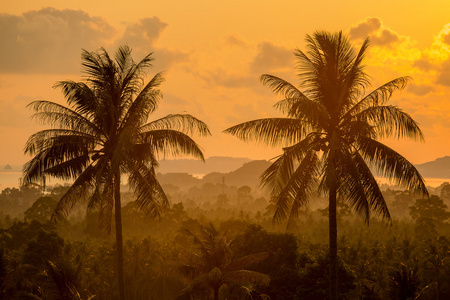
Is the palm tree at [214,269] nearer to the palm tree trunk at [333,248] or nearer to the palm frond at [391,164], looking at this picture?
the palm tree trunk at [333,248]

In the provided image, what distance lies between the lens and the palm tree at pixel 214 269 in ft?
86.8

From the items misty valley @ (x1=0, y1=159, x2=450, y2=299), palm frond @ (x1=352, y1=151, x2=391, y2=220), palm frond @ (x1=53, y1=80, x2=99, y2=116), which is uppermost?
palm frond @ (x1=53, y1=80, x2=99, y2=116)

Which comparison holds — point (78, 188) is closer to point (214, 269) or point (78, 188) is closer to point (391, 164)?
A: point (214, 269)

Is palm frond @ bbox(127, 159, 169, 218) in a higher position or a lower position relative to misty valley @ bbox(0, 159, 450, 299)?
higher

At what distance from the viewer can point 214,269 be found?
26.2 m

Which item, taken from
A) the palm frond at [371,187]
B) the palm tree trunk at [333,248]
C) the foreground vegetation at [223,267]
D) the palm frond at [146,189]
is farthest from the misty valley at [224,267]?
the palm frond at [146,189]

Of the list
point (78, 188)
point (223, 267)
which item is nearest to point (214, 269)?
point (223, 267)

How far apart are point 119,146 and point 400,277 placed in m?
15.2

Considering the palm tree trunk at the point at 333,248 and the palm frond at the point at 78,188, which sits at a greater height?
the palm frond at the point at 78,188

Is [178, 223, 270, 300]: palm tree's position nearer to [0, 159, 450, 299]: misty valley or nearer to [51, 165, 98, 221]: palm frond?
[0, 159, 450, 299]: misty valley

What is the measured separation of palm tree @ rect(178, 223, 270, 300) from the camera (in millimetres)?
26469

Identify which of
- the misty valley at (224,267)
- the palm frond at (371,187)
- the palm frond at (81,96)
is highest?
the palm frond at (81,96)

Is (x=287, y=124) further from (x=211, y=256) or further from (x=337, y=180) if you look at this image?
(x=211, y=256)

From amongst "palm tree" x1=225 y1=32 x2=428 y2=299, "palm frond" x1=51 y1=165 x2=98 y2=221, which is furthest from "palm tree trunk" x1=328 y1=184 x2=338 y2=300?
"palm frond" x1=51 y1=165 x2=98 y2=221
